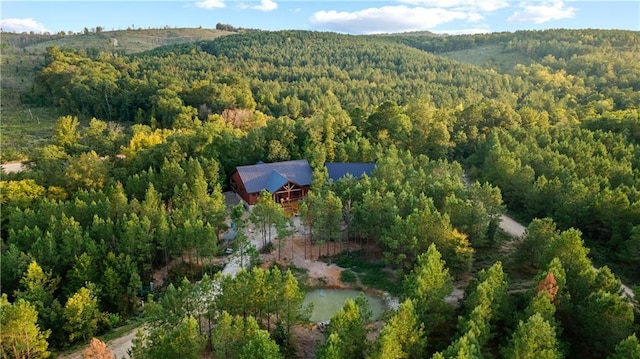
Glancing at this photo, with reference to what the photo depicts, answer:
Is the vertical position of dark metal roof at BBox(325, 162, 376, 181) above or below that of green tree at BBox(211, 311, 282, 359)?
above

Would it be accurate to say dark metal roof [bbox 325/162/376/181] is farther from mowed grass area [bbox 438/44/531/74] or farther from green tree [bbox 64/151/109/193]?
mowed grass area [bbox 438/44/531/74]

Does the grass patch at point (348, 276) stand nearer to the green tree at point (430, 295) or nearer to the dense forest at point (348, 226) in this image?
the dense forest at point (348, 226)

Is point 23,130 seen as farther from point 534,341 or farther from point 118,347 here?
point 534,341

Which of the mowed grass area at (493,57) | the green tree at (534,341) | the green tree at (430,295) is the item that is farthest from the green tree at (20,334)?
the mowed grass area at (493,57)

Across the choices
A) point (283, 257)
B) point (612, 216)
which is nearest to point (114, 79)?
point (283, 257)

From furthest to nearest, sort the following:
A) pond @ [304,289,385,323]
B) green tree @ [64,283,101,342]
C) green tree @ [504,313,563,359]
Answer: pond @ [304,289,385,323] < green tree @ [64,283,101,342] < green tree @ [504,313,563,359]

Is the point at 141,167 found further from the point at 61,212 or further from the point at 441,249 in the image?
the point at 441,249

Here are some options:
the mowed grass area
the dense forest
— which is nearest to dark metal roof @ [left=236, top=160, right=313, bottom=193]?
the dense forest
